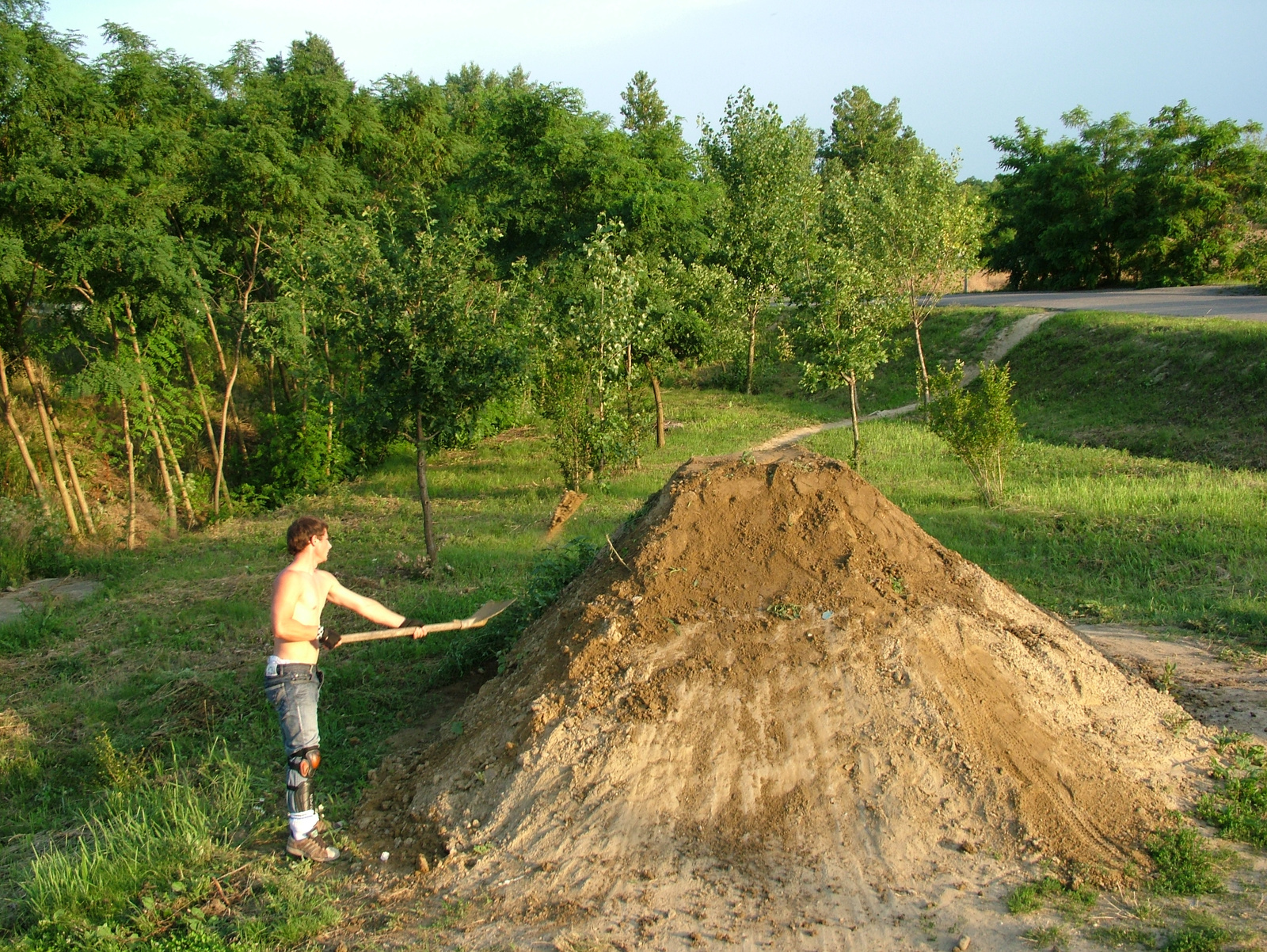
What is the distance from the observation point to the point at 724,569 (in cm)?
578

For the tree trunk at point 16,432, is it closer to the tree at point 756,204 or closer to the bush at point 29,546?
the bush at point 29,546

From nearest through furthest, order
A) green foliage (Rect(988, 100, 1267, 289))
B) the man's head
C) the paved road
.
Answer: the man's head
the paved road
green foliage (Rect(988, 100, 1267, 289))

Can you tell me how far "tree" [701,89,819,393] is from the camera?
24.2 meters

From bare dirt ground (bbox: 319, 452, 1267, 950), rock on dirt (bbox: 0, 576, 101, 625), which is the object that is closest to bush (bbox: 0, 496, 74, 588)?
rock on dirt (bbox: 0, 576, 101, 625)

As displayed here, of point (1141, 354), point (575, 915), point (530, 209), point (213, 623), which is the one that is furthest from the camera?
point (530, 209)

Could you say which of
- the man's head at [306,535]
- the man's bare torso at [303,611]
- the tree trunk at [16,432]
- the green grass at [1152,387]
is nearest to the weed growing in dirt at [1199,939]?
the man's bare torso at [303,611]

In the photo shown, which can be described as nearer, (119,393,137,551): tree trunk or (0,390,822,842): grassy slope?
(0,390,822,842): grassy slope

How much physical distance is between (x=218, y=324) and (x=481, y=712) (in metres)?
14.7

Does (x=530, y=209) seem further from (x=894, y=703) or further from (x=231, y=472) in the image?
(x=894, y=703)

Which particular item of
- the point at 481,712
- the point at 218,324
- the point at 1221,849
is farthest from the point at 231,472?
the point at 1221,849

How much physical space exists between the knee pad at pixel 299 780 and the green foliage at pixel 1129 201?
3002 centimetres

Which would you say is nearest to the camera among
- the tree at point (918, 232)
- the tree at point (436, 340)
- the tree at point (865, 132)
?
the tree at point (436, 340)

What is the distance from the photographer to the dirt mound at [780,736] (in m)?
4.49

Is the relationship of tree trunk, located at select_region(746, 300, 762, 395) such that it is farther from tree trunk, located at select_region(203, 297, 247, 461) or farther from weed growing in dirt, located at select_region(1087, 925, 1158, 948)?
weed growing in dirt, located at select_region(1087, 925, 1158, 948)
